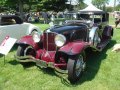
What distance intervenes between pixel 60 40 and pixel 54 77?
100 cm

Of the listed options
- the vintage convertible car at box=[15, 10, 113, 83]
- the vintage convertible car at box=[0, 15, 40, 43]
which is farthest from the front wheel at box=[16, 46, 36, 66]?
the vintage convertible car at box=[0, 15, 40, 43]

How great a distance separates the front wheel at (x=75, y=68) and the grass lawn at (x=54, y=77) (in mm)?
157

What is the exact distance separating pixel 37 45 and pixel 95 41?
2162mm

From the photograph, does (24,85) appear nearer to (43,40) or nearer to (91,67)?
(43,40)

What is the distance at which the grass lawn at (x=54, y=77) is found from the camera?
19.2 ft

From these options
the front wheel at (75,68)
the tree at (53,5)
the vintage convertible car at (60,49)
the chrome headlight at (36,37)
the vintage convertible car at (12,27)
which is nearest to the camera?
the front wheel at (75,68)

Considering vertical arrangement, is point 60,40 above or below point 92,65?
above

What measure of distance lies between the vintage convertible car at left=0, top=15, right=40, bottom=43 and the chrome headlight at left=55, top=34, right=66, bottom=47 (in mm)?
3463

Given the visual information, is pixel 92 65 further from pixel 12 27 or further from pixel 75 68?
pixel 12 27

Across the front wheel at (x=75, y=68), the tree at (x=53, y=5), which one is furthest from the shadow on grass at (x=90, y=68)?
the tree at (x=53, y=5)

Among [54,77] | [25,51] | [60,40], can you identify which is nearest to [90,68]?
[54,77]

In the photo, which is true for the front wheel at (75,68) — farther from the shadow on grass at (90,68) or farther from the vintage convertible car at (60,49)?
the shadow on grass at (90,68)

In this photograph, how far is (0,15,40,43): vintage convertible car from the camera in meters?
9.29

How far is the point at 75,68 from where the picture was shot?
232 inches
